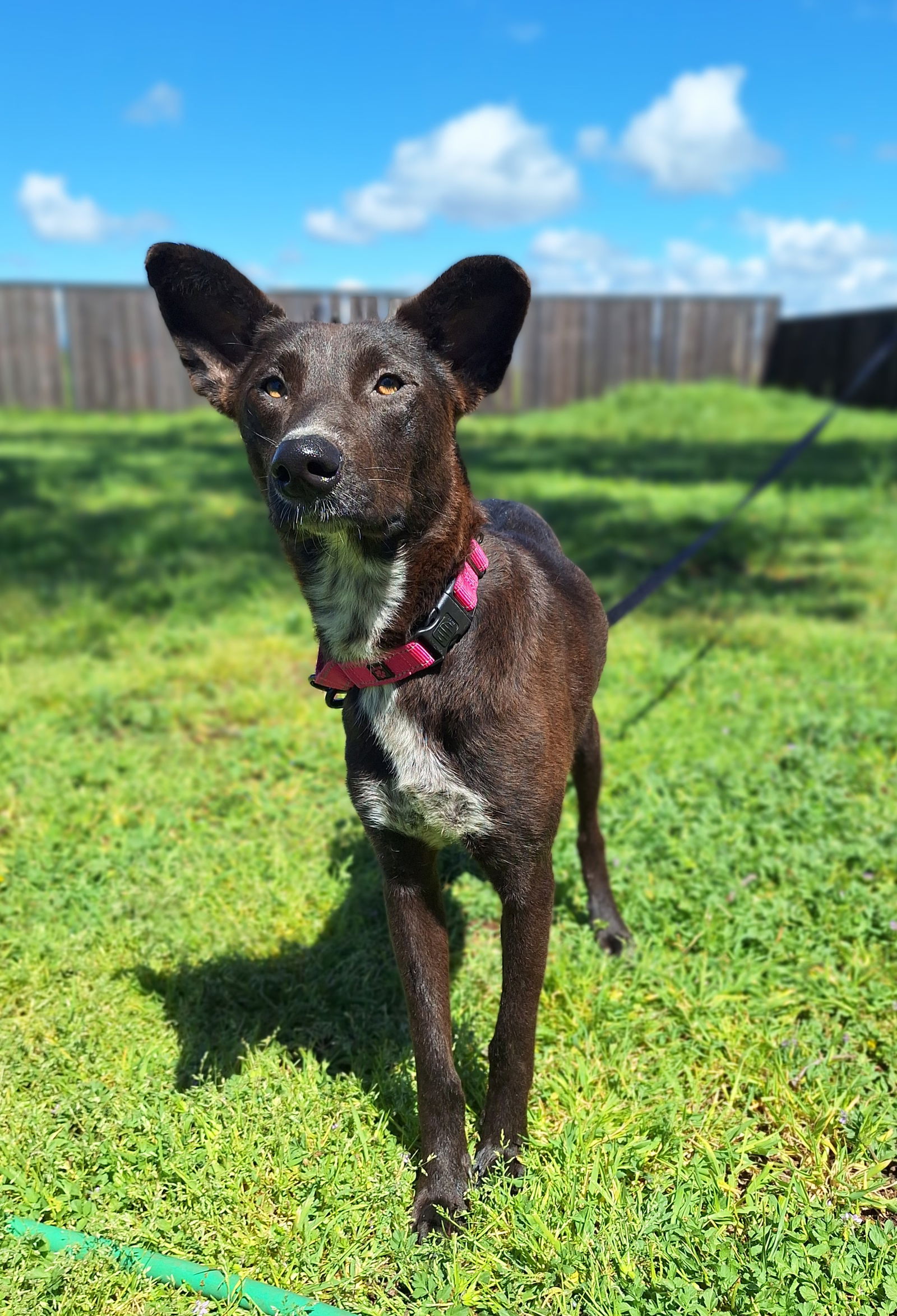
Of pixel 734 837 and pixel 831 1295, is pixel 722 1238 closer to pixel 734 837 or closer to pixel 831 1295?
pixel 831 1295

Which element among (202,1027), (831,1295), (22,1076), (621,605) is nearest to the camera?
(831,1295)

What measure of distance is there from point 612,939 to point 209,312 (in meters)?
2.28

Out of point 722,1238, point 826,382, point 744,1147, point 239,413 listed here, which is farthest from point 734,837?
point 826,382

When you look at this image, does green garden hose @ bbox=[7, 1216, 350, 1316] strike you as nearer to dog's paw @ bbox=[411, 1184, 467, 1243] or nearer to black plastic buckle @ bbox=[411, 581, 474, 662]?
dog's paw @ bbox=[411, 1184, 467, 1243]

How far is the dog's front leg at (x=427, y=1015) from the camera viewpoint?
7.55ft

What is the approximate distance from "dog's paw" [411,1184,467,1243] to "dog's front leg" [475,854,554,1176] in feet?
0.34

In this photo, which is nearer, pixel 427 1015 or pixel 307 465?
pixel 307 465

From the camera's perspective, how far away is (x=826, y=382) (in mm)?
18172

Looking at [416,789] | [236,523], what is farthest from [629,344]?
[416,789]

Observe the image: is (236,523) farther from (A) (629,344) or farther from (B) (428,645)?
(A) (629,344)

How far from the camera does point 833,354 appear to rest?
17.9 metres

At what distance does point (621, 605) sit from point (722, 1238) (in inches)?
77.6

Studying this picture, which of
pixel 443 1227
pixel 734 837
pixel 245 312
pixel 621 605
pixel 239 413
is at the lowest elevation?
pixel 443 1227

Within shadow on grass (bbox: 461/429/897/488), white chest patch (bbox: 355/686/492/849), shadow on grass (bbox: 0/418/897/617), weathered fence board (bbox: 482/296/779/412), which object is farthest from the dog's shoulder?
weathered fence board (bbox: 482/296/779/412)
